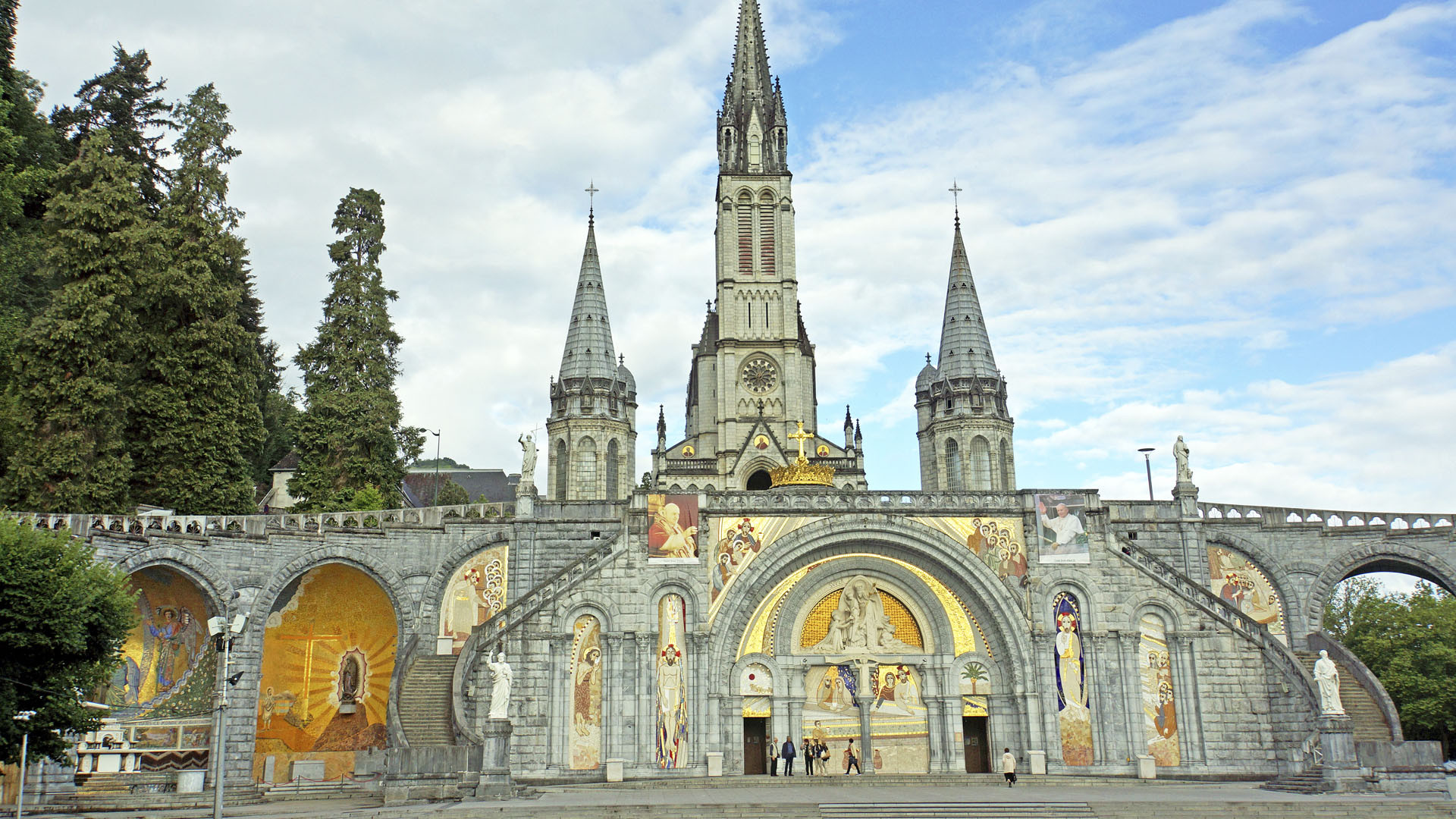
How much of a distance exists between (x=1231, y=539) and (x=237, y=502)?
94.2 feet

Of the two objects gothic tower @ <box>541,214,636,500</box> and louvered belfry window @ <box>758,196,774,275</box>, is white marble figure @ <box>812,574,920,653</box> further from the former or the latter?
louvered belfry window @ <box>758,196,774,275</box>

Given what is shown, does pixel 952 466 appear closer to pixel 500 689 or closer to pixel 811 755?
pixel 811 755

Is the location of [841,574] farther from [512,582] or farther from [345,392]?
[345,392]

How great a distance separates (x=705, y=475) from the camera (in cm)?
5703

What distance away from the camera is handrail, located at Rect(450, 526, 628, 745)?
2653 cm

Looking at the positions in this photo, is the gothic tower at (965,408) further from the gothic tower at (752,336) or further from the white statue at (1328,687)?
the white statue at (1328,687)

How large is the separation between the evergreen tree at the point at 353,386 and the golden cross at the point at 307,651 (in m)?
A: 4.66

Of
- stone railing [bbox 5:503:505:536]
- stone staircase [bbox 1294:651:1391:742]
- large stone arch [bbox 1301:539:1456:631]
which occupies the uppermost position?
stone railing [bbox 5:503:505:536]

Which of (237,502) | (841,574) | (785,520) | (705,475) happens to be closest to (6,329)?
(237,502)

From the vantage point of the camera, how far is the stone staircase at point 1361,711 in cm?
2709

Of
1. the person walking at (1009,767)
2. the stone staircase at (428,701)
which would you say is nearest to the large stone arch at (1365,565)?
the person walking at (1009,767)

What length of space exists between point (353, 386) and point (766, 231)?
101 feet

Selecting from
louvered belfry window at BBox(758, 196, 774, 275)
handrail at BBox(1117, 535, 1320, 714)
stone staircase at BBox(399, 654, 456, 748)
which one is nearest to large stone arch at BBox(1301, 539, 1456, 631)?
handrail at BBox(1117, 535, 1320, 714)

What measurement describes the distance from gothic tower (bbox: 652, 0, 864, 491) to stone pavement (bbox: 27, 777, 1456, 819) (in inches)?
1239
